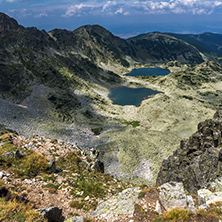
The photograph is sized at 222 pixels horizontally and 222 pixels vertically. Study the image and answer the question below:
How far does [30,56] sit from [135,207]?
137722 mm

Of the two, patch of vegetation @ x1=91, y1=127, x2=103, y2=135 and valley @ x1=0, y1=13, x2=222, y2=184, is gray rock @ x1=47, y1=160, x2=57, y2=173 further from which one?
patch of vegetation @ x1=91, y1=127, x2=103, y2=135

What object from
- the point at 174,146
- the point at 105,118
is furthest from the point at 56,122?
the point at 174,146

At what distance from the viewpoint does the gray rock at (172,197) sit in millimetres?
14116

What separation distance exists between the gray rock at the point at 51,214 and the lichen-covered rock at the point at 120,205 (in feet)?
11.6

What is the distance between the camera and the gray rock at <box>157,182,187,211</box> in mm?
14116

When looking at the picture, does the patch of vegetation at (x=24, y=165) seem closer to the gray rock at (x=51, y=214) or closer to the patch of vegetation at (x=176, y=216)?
the gray rock at (x=51, y=214)

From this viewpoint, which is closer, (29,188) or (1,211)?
(1,211)

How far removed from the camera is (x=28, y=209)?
1121cm

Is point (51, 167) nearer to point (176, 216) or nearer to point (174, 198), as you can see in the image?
point (174, 198)

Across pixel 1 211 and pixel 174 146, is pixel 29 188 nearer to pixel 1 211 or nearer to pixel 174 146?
pixel 1 211

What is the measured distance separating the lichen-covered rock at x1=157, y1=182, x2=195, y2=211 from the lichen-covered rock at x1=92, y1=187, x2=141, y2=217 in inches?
105

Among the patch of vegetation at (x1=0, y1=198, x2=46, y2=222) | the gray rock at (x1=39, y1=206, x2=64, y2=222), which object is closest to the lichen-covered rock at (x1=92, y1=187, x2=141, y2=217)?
the gray rock at (x1=39, y1=206, x2=64, y2=222)

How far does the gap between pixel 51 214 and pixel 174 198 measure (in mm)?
11227

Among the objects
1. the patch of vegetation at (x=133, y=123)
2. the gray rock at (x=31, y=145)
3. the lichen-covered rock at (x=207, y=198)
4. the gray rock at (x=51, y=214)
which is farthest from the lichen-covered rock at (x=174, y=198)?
the patch of vegetation at (x=133, y=123)
